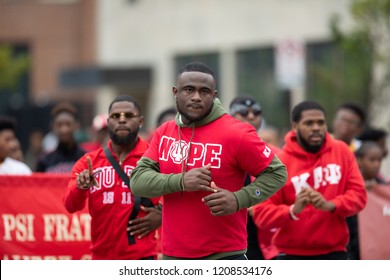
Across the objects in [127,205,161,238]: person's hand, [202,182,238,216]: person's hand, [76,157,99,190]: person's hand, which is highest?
[76,157,99,190]: person's hand

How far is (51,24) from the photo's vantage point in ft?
170

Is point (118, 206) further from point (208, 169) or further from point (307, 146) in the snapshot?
point (307, 146)

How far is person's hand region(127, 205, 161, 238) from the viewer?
852 centimetres

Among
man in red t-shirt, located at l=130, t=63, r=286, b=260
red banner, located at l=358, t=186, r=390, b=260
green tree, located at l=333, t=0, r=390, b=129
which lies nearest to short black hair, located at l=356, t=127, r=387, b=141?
red banner, located at l=358, t=186, r=390, b=260

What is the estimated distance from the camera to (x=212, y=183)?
701 cm

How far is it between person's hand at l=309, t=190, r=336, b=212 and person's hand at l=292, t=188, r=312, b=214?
3cm

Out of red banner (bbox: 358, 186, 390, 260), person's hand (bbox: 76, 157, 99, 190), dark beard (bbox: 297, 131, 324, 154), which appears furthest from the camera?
red banner (bbox: 358, 186, 390, 260)

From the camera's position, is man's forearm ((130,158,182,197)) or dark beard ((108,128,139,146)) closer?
man's forearm ((130,158,182,197))

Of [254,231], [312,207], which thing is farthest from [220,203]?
[254,231]

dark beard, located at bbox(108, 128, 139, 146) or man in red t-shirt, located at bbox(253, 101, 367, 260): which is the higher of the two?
dark beard, located at bbox(108, 128, 139, 146)

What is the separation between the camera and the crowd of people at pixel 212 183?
7.16 meters

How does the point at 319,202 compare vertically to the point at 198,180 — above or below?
below

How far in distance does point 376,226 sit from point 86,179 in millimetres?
4681

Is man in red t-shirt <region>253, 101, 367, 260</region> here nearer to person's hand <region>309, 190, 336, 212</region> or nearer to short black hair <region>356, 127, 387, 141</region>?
person's hand <region>309, 190, 336, 212</region>
